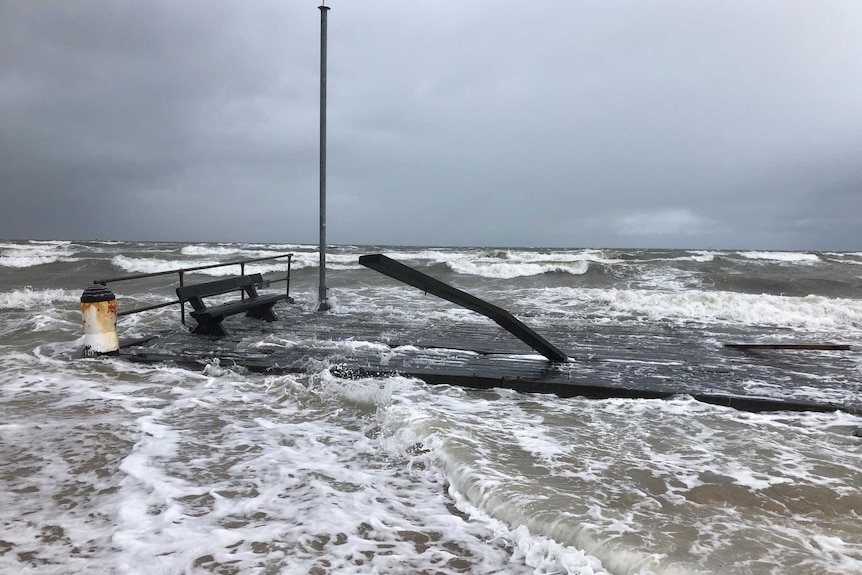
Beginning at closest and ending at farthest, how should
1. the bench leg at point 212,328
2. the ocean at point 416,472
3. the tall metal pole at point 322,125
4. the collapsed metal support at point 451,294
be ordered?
the ocean at point 416,472 < the collapsed metal support at point 451,294 < the bench leg at point 212,328 < the tall metal pole at point 322,125

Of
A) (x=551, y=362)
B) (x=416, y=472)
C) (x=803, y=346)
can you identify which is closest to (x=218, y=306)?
(x=551, y=362)

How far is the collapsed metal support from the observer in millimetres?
4773

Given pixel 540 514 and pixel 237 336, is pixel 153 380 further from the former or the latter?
pixel 540 514

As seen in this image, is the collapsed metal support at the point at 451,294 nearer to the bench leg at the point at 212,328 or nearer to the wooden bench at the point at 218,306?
the wooden bench at the point at 218,306

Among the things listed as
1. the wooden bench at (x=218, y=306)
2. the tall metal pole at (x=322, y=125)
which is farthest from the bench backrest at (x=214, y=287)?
the tall metal pole at (x=322, y=125)

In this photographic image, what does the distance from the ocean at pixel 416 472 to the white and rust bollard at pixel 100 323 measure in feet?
0.64

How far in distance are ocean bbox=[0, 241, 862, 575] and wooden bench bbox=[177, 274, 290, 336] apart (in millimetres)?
1406

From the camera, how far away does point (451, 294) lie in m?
5.27

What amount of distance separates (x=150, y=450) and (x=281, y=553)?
1879 millimetres

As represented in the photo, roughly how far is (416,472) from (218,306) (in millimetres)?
6132

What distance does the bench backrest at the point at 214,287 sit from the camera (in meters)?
7.34

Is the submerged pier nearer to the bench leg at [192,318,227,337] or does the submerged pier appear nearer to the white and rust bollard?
the bench leg at [192,318,227,337]

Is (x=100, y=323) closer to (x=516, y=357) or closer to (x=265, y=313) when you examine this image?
(x=265, y=313)

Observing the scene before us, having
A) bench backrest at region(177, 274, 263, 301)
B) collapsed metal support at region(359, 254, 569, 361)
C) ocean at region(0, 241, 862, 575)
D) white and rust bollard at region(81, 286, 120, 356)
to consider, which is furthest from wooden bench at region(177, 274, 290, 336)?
collapsed metal support at region(359, 254, 569, 361)
